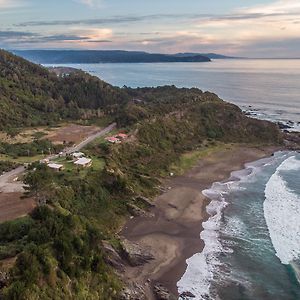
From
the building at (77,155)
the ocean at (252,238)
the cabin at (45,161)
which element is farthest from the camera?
the building at (77,155)

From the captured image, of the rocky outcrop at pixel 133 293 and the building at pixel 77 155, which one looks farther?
the building at pixel 77 155

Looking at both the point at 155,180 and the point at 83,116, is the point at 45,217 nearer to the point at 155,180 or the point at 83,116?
the point at 155,180

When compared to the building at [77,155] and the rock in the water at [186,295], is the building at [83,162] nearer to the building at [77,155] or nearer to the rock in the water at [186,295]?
the building at [77,155]

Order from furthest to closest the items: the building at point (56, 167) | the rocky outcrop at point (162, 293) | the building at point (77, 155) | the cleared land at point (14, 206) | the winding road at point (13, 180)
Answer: the building at point (77, 155) → the building at point (56, 167) → the winding road at point (13, 180) → the cleared land at point (14, 206) → the rocky outcrop at point (162, 293)

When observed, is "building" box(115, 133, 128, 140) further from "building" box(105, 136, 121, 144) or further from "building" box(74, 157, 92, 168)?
"building" box(74, 157, 92, 168)

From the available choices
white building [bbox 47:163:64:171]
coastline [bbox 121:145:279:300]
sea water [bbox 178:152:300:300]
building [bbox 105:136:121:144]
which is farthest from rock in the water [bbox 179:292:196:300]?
building [bbox 105:136:121:144]

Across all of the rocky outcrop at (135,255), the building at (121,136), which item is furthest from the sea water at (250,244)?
the building at (121,136)

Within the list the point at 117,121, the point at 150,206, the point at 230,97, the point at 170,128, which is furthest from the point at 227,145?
the point at 230,97
